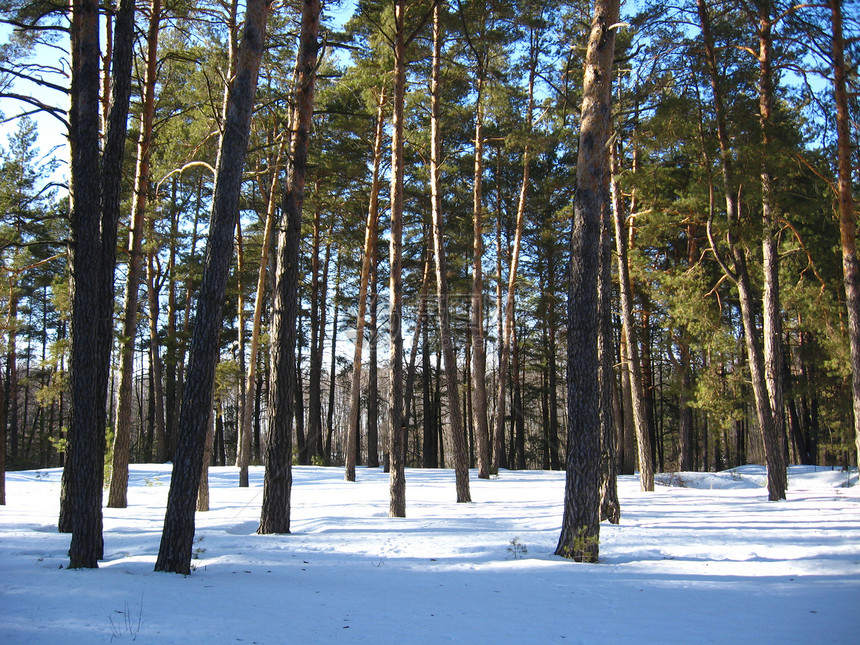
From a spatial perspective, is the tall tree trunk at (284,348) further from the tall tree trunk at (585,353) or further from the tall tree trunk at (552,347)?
the tall tree trunk at (552,347)

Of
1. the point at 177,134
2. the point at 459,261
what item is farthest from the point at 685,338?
the point at 177,134

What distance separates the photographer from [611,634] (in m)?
3.88

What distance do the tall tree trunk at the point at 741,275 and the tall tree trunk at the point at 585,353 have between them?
6.07 metres

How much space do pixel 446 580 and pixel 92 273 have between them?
182 inches

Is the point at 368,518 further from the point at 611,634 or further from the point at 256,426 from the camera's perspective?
the point at 256,426

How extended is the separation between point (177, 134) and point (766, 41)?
1163 centimetres

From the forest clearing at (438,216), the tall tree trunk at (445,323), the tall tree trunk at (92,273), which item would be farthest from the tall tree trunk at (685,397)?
the tall tree trunk at (92,273)

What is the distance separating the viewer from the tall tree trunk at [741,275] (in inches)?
459

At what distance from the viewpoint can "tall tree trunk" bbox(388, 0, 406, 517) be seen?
9.95 m

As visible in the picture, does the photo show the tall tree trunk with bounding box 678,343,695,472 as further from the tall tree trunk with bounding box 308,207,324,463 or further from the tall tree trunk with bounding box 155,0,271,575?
the tall tree trunk with bounding box 155,0,271,575

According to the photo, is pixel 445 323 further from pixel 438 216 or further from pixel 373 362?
pixel 373 362

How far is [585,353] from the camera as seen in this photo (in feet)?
21.6

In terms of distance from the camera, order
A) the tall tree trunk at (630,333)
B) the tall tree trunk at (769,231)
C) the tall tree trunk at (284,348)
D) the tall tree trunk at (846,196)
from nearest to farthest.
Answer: the tall tree trunk at (284,348), the tall tree trunk at (846,196), the tall tree trunk at (769,231), the tall tree trunk at (630,333)

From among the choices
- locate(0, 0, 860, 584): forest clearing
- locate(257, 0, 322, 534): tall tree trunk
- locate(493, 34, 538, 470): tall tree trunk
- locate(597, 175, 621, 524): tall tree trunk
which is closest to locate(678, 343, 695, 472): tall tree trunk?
locate(0, 0, 860, 584): forest clearing
